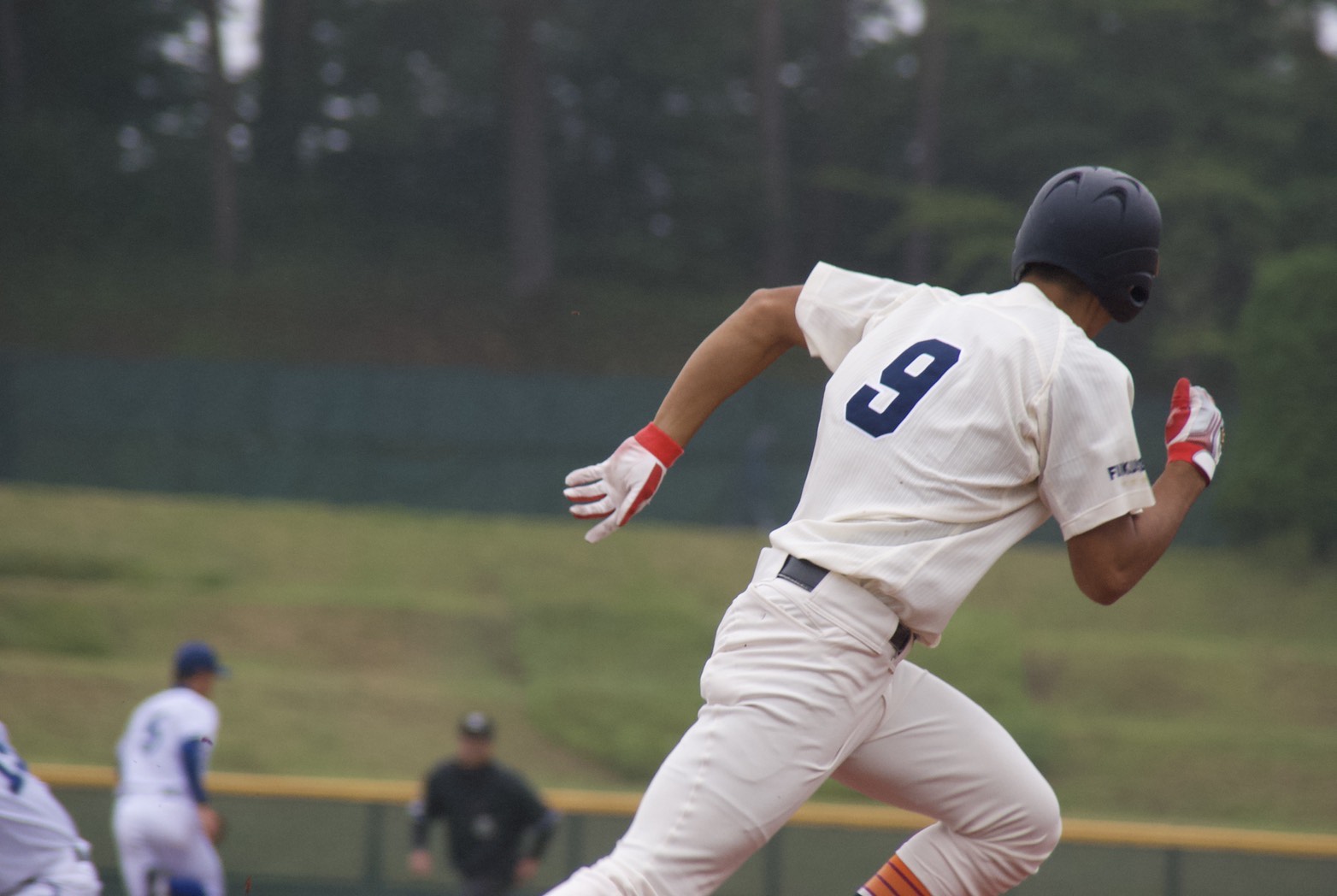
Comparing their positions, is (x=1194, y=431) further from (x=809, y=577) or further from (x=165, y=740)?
(x=165, y=740)

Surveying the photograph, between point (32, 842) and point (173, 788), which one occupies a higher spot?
point (32, 842)

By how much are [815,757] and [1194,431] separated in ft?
3.14

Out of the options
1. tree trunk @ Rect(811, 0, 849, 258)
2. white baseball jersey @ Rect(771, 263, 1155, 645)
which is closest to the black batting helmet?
white baseball jersey @ Rect(771, 263, 1155, 645)

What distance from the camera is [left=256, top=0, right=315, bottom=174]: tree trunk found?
40000 mm

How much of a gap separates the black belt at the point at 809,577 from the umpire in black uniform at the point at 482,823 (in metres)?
5.60

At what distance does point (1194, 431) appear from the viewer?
2.90 metres

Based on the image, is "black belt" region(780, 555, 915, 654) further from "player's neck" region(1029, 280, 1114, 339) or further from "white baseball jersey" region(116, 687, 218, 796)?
"white baseball jersey" region(116, 687, 218, 796)

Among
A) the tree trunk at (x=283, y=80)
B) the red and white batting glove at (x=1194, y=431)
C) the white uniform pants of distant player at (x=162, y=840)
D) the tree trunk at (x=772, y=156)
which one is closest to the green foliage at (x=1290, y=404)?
the tree trunk at (x=772, y=156)

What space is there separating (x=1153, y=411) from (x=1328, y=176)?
8.90 metres

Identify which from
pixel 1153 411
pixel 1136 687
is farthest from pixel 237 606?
pixel 1153 411

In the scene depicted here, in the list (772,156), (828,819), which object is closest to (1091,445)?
(828,819)

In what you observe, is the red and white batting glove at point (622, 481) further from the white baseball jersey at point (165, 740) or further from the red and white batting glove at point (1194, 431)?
the white baseball jersey at point (165, 740)

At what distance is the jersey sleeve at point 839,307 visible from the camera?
2.91 m

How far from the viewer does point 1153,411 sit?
26859 millimetres
